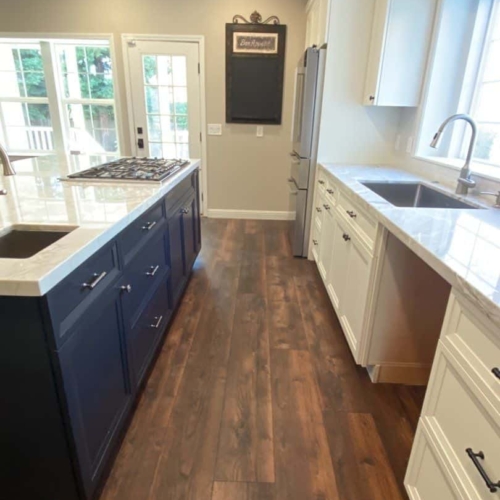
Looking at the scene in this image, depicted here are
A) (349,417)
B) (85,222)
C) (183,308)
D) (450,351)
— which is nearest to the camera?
(450,351)

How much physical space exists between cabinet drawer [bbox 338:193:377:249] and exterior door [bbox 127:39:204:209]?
273cm

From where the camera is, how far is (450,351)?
99cm

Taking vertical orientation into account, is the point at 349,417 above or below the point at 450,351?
below

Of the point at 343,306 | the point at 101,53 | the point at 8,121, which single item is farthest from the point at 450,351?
the point at 8,121

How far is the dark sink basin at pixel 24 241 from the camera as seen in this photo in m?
1.21

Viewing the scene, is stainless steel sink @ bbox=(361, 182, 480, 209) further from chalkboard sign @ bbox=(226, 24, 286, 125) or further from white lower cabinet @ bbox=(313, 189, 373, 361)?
chalkboard sign @ bbox=(226, 24, 286, 125)

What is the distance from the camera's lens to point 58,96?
4.59 meters

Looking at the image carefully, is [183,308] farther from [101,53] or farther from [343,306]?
[101,53]

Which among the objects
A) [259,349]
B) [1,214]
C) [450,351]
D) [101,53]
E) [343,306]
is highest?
[101,53]

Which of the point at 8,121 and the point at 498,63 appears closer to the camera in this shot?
the point at 498,63

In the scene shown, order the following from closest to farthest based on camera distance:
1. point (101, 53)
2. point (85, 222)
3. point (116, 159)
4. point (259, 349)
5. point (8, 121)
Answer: point (85, 222), point (259, 349), point (116, 159), point (101, 53), point (8, 121)

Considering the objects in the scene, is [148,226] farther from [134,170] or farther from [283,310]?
[283,310]

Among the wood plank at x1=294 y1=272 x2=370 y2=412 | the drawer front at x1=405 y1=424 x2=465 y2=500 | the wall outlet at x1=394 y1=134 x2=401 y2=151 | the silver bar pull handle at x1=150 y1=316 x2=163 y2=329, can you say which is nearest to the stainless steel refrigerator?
the wall outlet at x1=394 y1=134 x2=401 y2=151

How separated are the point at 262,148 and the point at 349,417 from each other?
11.3ft
